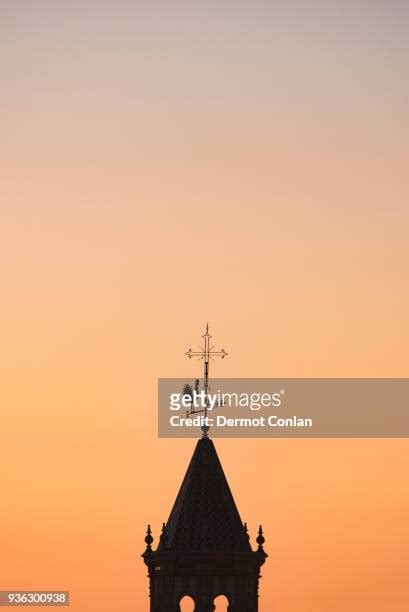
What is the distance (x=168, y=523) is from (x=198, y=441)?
384cm

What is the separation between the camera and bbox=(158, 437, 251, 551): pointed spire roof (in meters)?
152

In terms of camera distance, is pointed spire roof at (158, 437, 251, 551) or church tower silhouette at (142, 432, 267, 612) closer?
church tower silhouette at (142, 432, 267, 612)

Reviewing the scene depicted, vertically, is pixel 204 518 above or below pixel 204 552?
above

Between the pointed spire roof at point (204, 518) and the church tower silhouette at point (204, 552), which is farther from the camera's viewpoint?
the pointed spire roof at point (204, 518)

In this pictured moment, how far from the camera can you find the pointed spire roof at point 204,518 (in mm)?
152250

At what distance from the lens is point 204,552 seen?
498ft

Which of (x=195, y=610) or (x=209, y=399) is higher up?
(x=209, y=399)

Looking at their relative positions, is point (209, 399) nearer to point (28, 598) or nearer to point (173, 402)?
point (173, 402)

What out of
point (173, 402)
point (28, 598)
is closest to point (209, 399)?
point (173, 402)

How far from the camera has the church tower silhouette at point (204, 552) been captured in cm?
15162

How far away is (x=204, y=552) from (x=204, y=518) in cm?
162

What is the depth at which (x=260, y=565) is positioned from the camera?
15225cm

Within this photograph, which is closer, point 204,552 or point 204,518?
point 204,552

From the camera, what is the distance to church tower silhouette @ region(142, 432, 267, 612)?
497 feet
